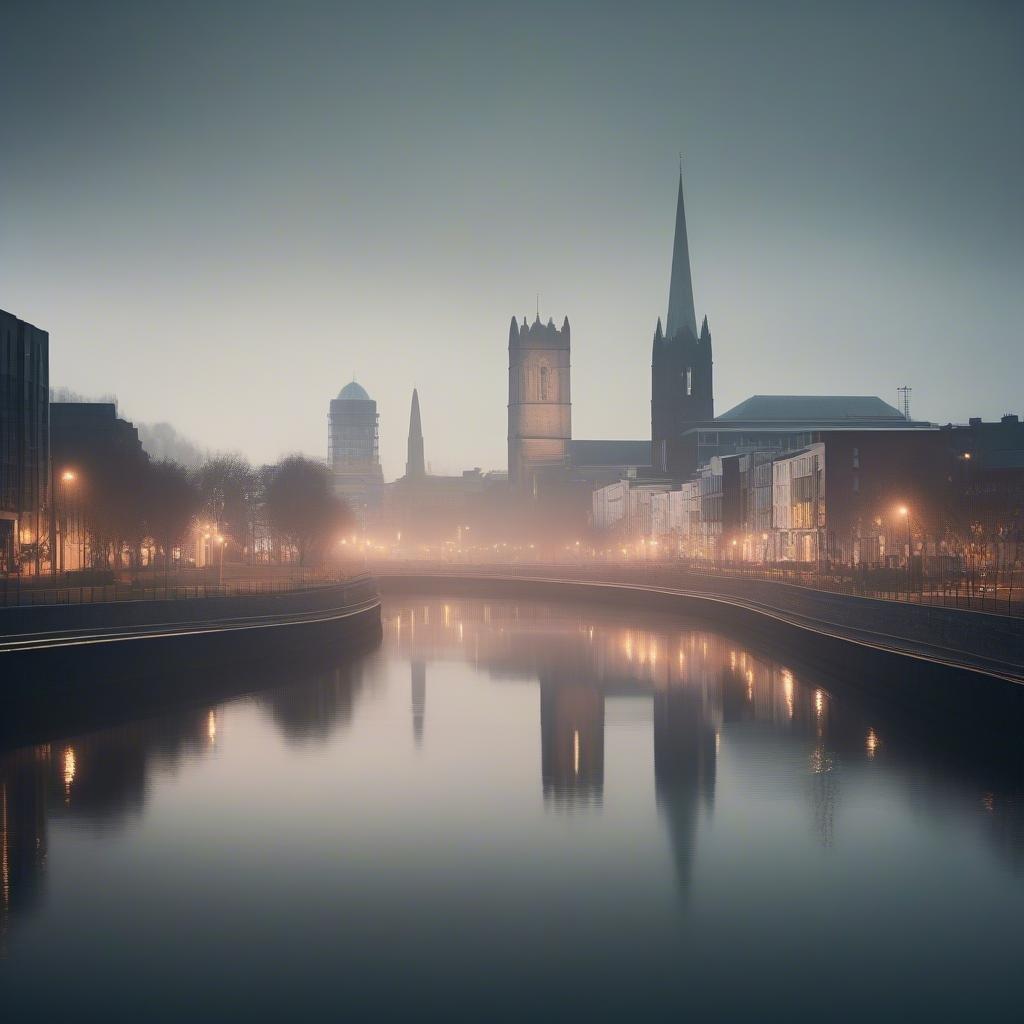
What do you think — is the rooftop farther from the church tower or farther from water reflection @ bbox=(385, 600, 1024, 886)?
water reflection @ bbox=(385, 600, 1024, 886)

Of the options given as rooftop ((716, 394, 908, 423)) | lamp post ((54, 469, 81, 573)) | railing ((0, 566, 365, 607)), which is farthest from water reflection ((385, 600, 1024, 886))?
rooftop ((716, 394, 908, 423))

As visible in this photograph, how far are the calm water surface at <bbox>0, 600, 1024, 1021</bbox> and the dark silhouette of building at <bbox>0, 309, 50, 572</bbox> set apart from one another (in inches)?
1209

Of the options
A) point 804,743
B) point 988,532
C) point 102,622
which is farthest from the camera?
point 988,532

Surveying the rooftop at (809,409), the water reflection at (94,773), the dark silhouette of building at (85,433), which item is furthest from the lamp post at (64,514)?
the rooftop at (809,409)

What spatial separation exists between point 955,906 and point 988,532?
49.2m

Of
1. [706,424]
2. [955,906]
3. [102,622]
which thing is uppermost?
[706,424]

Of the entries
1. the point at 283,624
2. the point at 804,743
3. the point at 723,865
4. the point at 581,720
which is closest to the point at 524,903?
the point at 723,865

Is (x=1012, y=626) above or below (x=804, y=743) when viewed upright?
above

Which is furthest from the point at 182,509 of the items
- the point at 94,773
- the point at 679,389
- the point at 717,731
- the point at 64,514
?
the point at 679,389

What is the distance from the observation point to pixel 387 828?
27875 mm

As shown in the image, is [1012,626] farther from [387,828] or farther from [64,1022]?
[64,1022]

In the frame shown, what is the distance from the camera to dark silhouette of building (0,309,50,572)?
69.8m

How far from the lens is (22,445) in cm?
7294

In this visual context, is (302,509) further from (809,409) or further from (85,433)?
(809,409)
